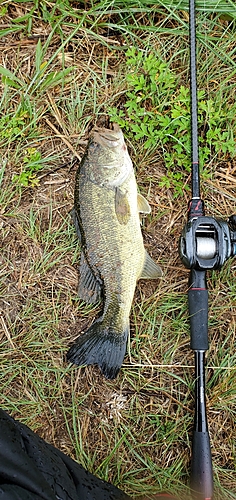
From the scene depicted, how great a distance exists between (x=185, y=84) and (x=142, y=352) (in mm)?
1691

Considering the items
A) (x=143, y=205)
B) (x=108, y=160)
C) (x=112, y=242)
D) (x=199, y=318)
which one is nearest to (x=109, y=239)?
(x=112, y=242)

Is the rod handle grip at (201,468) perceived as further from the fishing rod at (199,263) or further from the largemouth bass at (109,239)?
the largemouth bass at (109,239)

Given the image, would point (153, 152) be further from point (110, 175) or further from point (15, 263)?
point (15, 263)

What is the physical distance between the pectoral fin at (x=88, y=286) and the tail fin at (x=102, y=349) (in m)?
0.17

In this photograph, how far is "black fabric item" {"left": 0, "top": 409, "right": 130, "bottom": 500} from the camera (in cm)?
200

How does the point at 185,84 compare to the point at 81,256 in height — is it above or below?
above

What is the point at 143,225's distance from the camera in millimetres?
3006

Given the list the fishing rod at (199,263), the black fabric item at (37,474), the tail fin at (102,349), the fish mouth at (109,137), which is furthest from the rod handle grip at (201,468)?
the fish mouth at (109,137)

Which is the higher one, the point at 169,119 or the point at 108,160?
the point at 169,119

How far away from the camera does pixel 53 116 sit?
10.2ft

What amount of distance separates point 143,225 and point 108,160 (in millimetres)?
501

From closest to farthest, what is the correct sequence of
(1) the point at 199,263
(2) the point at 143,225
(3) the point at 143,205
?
(1) the point at 199,263
(3) the point at 143,205
(2) the point at 143,225

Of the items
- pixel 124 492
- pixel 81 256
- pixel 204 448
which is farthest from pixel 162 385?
pixel 81 256

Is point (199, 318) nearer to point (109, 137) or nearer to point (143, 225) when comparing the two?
point (143, 225)
